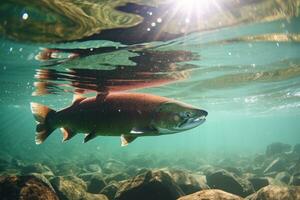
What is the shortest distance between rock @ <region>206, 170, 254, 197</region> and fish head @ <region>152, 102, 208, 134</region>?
9.96m

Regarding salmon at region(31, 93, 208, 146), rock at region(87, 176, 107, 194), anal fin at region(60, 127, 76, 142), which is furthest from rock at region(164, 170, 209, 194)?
salmon at region(31, 93, 208, 146)

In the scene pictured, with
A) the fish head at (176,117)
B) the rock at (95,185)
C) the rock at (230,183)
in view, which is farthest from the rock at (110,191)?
the fish head at (176,117)

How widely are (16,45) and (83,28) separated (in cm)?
431

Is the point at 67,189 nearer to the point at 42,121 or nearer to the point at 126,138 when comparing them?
the point at 42,121

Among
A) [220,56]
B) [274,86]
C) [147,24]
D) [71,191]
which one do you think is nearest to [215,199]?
[71,191]

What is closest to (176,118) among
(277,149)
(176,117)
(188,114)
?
(176,117)

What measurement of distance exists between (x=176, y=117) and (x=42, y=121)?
3.47 meters

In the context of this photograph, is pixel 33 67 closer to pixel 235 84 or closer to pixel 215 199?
pixel 215 199

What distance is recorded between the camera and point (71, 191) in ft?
36.0

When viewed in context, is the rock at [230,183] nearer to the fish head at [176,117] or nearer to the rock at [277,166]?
the fish head at [176,117]

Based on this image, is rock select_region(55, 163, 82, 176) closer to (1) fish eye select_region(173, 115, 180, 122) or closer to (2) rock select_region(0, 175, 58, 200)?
(2) rock select_region(0, 175, 58, 200)

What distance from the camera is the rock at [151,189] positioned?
9750 millimetres

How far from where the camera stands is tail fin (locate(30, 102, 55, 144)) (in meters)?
6.70

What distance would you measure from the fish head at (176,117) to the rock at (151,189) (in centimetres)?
547
